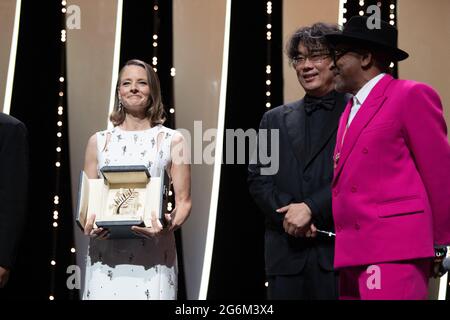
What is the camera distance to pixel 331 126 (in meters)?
3.41

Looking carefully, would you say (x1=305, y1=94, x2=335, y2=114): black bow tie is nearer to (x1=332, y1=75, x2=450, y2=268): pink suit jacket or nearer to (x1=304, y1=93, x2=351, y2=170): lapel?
(x1=304, y1=93, x2=351, y2=170): lapel

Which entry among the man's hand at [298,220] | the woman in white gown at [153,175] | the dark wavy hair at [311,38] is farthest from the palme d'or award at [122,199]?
the dark wavy hair at [311,38]

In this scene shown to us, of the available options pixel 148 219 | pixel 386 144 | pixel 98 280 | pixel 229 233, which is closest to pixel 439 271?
pixel 386 144

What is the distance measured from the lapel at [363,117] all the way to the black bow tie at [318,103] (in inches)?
26.2

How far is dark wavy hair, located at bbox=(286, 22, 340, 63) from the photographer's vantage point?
3.51 meters

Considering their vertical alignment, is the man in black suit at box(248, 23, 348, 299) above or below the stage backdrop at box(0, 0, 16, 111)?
below

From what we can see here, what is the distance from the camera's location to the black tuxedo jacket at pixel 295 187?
128 inches

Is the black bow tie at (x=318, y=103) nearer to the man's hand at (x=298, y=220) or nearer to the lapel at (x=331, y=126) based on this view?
the lapel at (x=331, y=126)

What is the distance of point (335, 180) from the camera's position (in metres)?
2.78

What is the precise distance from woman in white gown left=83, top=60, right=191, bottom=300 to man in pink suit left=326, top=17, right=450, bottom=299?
3.15ft

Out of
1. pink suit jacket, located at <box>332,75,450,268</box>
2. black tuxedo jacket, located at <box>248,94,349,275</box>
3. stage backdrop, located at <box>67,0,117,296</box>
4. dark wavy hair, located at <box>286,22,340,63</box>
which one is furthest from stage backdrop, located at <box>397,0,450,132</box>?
pink suit jacket, located at <box>332,75,450,268</box>

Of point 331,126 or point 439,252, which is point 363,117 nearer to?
point 439,252

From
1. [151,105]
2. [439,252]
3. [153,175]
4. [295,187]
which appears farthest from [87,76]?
[439,252]

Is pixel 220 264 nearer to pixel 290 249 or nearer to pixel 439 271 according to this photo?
pixel 290 249
